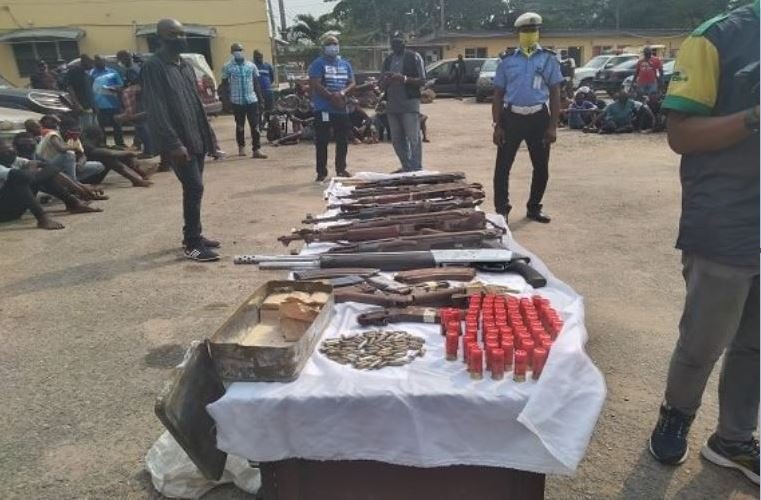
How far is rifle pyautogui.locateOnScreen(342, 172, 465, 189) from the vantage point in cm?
444

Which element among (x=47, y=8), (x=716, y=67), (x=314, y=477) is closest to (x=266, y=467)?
(x=314, y=477)

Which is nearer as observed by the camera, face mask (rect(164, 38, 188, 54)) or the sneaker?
the sneaker

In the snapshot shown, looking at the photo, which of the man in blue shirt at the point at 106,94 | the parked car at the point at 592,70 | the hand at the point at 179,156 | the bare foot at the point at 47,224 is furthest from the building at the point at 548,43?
the hand at the point at 179,156

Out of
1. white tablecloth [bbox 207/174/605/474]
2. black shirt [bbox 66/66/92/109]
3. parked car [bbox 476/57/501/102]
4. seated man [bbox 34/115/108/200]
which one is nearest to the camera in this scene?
white tablecloth [bbox 207/174/605/474]

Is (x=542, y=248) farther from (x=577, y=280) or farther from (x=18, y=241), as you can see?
(x=18, y=241)

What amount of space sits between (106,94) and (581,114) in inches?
390

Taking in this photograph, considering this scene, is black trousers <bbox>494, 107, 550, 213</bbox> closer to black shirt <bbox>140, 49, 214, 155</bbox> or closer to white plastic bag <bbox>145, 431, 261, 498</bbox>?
black shirt <bbox>140, 49, 214, 155</bbox>

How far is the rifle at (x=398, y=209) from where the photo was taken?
12.1 ft

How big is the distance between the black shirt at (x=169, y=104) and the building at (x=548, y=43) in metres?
33.0

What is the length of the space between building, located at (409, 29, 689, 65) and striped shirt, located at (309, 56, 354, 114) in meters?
29.9

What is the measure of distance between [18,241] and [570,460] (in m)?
5.98

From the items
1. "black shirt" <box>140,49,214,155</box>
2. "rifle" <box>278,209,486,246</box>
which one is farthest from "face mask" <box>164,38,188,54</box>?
"rifle" <box>278,209,486,246</box>

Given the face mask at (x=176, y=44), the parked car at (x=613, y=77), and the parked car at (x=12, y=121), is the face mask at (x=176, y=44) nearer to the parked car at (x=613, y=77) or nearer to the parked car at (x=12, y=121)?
the parked car at (x=12, y=121)

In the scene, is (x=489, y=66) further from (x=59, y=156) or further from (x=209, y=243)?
(x=209, y=243)
